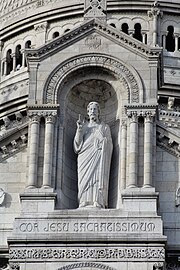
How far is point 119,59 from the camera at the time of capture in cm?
5253

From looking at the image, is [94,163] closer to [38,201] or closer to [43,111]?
[38,201]

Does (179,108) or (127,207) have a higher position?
(179,108)

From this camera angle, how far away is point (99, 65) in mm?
52594

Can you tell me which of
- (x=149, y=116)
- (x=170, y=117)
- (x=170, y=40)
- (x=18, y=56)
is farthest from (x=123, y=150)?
(x=18, y=56)

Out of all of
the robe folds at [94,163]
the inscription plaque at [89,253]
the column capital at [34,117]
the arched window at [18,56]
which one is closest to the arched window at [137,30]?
the arched window at [18,56]

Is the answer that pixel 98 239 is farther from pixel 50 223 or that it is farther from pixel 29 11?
pixel 29 11

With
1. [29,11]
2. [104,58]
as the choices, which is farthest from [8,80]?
[104,58]

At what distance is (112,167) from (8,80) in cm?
2885

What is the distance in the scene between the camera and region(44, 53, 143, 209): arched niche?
51.4 meters

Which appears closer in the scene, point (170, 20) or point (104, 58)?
point (104, 58)

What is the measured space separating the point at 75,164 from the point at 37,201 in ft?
8.01

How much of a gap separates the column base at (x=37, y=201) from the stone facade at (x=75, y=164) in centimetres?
3

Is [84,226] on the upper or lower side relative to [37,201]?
lower

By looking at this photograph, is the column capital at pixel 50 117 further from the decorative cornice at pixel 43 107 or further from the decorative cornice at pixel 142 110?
the decorative cornice at pixel 142 110
